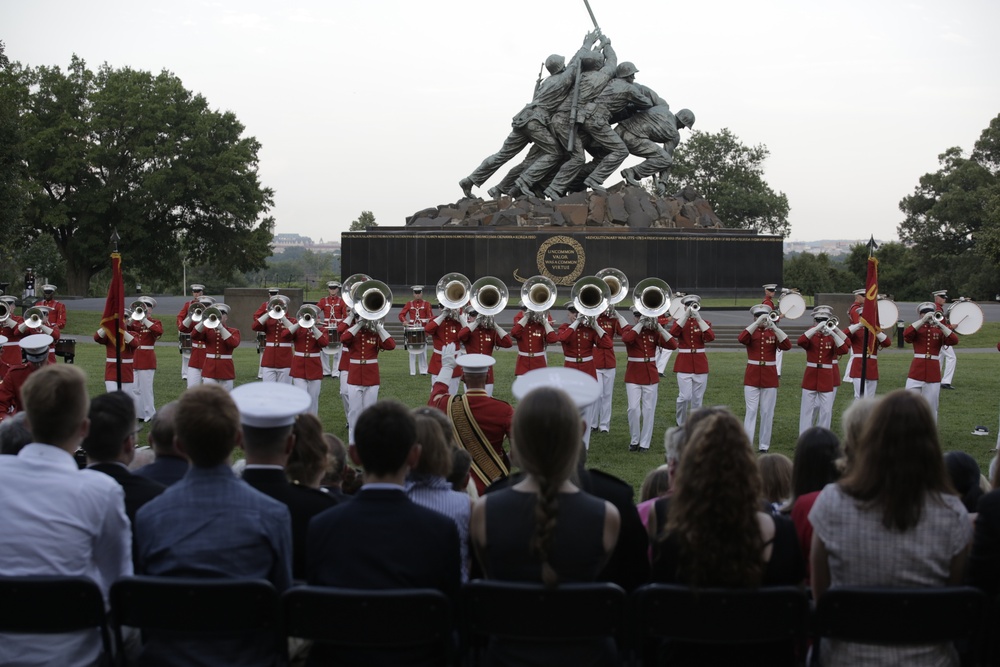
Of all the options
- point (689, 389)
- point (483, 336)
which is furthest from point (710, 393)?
point (483, 336)

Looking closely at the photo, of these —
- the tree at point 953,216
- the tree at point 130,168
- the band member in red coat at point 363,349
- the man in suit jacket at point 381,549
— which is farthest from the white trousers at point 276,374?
the tree at point 953,216

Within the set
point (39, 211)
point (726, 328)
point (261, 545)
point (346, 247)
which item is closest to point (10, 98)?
point (346, 247)

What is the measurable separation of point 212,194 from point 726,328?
36441 mm

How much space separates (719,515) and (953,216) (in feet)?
216

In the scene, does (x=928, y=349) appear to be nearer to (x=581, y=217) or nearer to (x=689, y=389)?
(x=689, y=389)

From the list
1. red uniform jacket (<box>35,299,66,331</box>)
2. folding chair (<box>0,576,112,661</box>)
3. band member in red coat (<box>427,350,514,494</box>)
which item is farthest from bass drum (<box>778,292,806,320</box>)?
folding chair (<box>0,576,112,661</box>)

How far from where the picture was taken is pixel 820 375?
13.2m

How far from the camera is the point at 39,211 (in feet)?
174

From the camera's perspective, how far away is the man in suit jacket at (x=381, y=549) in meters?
3.63

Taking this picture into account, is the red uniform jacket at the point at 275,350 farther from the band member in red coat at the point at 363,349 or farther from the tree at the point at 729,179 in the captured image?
the tree at the point at 729,179

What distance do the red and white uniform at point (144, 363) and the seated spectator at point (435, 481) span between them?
37.7 feet

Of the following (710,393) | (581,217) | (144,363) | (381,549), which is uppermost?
(581,217)

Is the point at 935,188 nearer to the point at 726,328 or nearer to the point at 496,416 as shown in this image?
the point at 726,328

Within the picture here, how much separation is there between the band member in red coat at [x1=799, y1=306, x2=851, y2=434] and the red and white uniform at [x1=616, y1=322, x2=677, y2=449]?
1895mm
